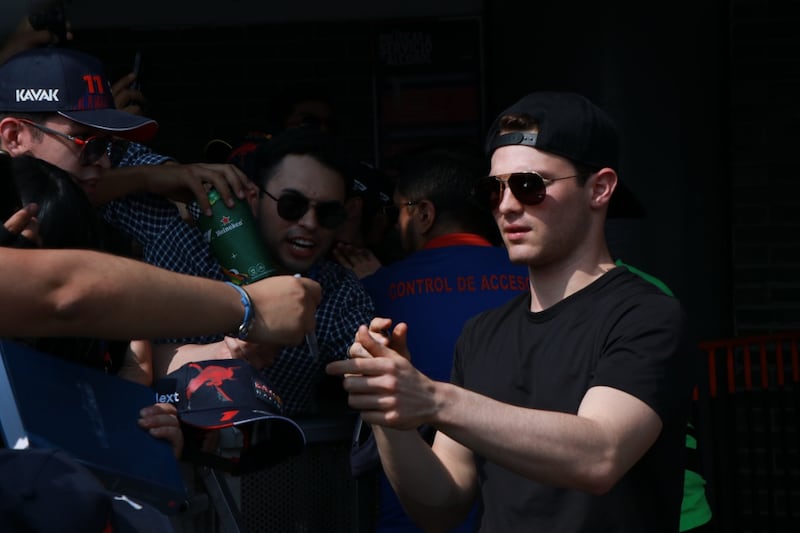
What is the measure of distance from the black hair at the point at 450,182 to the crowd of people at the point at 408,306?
0.05 ft

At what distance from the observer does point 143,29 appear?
278 inches

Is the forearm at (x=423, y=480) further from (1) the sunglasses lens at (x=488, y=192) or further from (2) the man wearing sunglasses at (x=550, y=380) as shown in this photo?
(1) the sunglasses lens at (x=488, y=192)

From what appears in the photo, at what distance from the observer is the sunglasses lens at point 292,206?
3.94 m

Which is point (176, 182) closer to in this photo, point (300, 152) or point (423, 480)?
point (300, 152)

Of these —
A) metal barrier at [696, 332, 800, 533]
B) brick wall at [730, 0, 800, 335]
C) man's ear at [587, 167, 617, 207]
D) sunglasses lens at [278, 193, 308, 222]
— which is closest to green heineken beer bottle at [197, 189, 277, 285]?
sunglasses lens at [278, 193, 308, 222]

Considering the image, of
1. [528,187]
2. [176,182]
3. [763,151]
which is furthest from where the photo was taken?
[763,151]

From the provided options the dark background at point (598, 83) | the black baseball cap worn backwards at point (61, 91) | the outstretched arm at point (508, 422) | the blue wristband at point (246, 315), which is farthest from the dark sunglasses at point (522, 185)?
the dark background at point (598, 83)

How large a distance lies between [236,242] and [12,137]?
2.14 feet

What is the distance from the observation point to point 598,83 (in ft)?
18.8

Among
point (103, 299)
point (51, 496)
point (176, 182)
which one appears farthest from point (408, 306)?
point (51, 496)

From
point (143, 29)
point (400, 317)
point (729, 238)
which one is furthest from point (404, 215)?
point (143, 29)

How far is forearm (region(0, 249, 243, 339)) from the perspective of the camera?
7.38 ft

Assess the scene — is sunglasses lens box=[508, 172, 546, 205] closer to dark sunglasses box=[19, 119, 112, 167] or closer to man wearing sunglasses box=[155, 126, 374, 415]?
man wearing sunglasses box=[155, 126, 374, 415]

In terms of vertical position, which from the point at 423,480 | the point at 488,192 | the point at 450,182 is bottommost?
the point at 423,480
